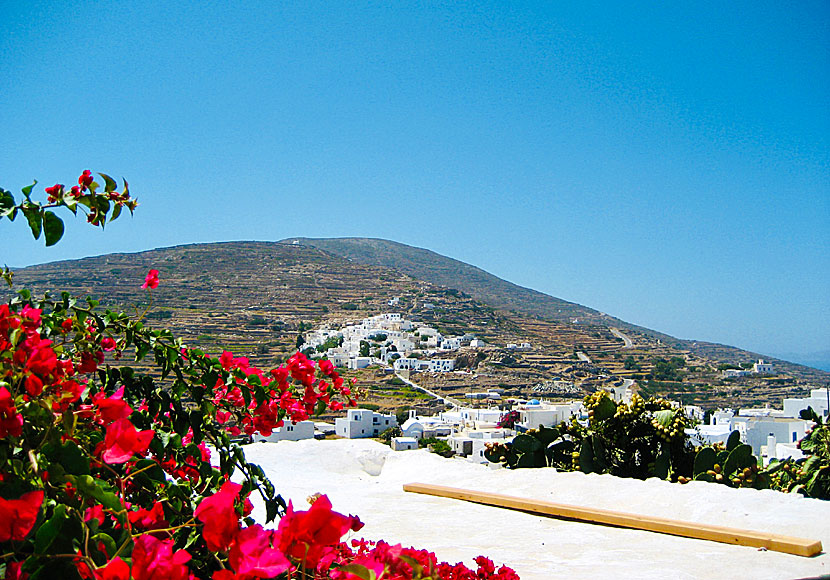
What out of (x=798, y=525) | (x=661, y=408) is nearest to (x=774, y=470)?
(x=661, y=408)

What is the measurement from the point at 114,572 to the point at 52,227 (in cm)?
79

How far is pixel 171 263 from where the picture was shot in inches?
2795

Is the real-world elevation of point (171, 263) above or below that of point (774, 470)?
above

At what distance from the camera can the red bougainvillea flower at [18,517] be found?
1.89 ft

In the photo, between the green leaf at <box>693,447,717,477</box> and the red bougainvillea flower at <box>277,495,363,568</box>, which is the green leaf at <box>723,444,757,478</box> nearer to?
the green leaf at <box>693,447,717,477</box>

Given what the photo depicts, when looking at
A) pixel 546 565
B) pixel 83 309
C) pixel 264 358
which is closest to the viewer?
pixel 83 309

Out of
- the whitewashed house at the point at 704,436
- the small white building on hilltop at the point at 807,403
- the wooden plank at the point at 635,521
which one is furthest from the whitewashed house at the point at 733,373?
the wooden plank at the point at 635,521

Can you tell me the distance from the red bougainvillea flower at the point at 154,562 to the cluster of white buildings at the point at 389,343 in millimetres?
50619

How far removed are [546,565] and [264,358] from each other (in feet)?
127

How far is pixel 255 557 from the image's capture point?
579 mm

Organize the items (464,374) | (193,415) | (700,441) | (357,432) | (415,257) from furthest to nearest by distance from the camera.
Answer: (415,257), (464,374), (357,432), (700,441), (193,415)

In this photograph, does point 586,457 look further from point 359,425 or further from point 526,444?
point 359,425

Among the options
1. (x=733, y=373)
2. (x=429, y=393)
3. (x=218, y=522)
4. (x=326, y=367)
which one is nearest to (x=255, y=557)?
(x=218, y=522)

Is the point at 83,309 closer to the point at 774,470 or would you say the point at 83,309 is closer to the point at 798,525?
the point at 798,525
